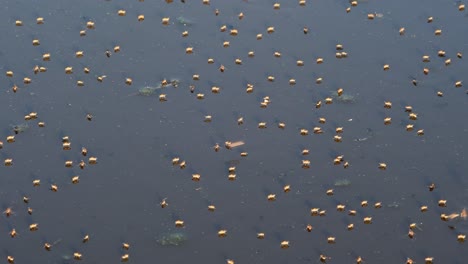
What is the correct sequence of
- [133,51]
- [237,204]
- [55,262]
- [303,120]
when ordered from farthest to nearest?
[133,51] < [303,120] < [237,204] < [55,262]

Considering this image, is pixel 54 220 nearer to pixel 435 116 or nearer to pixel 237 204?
pixel 237 204

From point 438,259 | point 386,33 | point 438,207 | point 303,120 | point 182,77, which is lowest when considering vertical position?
point 438,259

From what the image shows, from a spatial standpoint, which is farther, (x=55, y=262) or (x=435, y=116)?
(x=435, y=116)

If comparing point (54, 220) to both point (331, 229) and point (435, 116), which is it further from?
point (435, 116)

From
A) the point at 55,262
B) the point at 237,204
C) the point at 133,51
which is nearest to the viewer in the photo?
the point at 55,262

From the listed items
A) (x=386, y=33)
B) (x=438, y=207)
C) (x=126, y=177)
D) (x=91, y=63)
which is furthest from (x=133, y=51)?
(x=438, y=207)

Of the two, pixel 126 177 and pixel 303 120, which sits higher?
pixel 303 120
